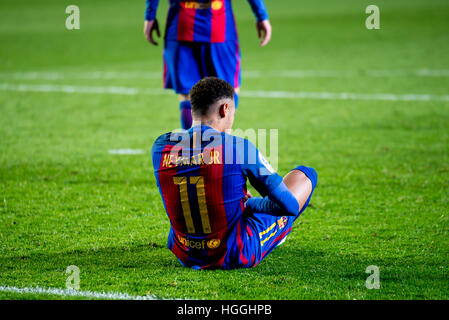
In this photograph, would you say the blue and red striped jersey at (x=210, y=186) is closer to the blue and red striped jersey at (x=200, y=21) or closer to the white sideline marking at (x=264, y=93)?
the blue and red striped jersey at (x=200, y=21)

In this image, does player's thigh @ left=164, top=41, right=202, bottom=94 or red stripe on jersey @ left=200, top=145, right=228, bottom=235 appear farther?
Result: player's thigh @ left=164, top=41, right=202, bottom=94

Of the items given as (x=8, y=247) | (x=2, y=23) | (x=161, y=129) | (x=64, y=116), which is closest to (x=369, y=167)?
(x=161, y=129)

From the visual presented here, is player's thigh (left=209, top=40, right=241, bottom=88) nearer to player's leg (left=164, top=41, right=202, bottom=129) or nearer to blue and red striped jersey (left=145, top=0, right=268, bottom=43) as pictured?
blue and red striped jersey (left=145, top=0, right=268, bottom=43)

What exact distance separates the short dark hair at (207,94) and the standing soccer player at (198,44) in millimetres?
2222

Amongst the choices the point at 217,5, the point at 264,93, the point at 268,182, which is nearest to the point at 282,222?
the point at 268,182

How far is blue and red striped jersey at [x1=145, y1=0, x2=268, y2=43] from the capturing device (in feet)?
20.3

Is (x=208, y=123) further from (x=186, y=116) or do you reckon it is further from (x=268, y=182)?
(x=186, y=116)

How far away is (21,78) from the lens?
43.1ft

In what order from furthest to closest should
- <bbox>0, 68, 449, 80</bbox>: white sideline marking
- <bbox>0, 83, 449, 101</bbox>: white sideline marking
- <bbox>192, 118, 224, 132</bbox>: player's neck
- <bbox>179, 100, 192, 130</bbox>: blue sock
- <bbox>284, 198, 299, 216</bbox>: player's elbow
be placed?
1. <bbox>0, 68, 449, 80</bbox>: white sideline marking
2. <bbox>0, 83, 449, 101</bbox>: white sideline marking
3. <bbox>179, 100, 192, 130</bbox>: blue sock
4. <bbox>192, 118, 224, 132</bbox>: player's neck
5. <bbox>284, 198, 299, 216</bbox>: player's elbow

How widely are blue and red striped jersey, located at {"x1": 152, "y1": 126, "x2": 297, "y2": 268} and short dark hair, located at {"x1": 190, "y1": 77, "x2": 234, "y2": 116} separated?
0.13 metres

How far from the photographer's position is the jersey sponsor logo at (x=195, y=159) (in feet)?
12.5

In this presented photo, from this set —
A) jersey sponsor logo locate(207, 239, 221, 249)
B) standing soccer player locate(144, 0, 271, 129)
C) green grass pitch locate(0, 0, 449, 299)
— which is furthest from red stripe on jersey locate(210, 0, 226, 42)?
jersey sponsor logo locate(207, 239, 221, 249)

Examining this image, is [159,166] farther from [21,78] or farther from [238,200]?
[21,78]

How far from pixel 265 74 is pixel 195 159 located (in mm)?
9805
